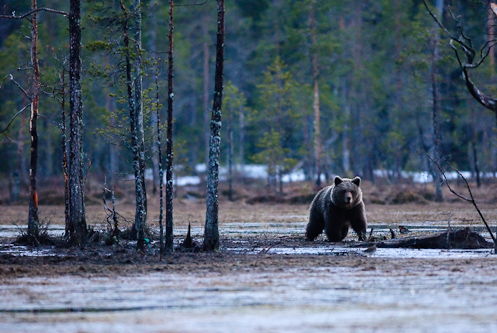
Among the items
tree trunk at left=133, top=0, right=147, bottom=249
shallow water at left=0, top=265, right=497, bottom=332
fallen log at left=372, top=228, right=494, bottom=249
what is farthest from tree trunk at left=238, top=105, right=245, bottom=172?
shallow water at left=0, top=265, right=497, bottom=332

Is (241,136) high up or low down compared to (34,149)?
up

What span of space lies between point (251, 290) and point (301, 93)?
53350mm

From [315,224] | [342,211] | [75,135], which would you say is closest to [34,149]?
[75,135]

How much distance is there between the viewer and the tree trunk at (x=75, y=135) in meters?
18.8

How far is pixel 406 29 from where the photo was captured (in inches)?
2486

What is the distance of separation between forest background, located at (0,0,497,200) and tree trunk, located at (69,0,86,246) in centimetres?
2979

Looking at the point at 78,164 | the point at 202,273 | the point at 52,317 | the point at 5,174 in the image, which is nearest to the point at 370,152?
the point at 5,174

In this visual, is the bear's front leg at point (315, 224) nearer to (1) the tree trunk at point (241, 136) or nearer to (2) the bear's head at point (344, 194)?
(2) the bear's head at point (344, 194)

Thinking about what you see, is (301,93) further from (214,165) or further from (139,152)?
(214,165)

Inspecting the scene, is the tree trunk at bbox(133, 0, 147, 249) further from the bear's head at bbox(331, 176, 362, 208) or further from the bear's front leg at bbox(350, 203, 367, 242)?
the bear's front leg at bbox(350, 203, 367, 242)

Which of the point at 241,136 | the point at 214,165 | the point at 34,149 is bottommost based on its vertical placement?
the point at 214,165

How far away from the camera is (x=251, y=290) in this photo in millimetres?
10461

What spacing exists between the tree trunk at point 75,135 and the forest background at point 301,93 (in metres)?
29.8

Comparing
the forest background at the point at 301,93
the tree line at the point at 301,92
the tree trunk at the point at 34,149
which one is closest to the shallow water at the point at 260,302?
the tree trunk at the point at 34,149
